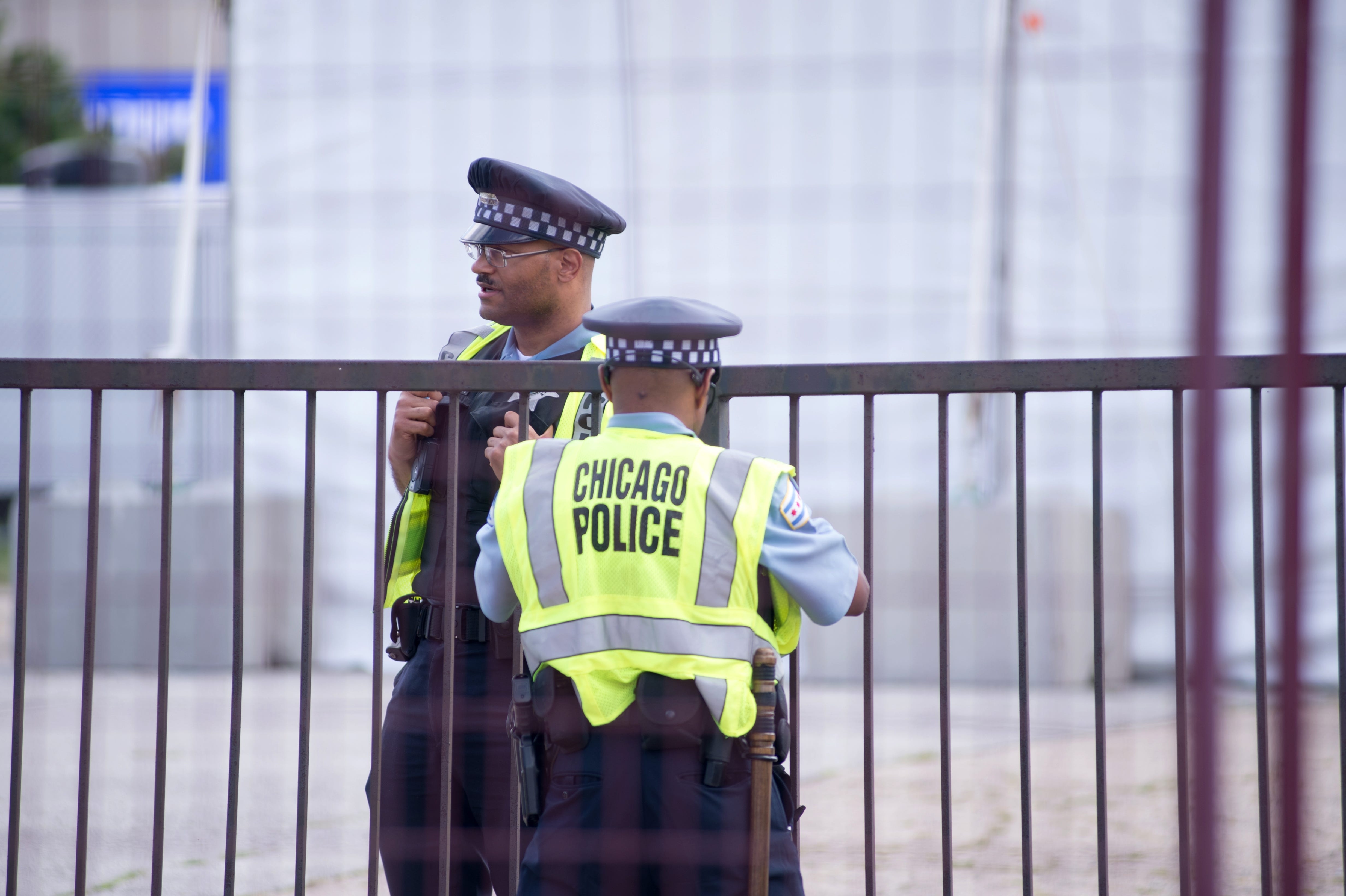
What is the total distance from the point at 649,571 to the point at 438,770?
0.92 meters

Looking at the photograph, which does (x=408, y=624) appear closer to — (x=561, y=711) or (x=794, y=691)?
(x=561, y=711)

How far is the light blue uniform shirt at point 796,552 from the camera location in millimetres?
2148

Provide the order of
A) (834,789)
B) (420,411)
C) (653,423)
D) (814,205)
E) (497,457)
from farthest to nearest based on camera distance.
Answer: (814,205)
(834,789)
(420,411)
(497,457)
(653,423)

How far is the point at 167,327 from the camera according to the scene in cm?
927

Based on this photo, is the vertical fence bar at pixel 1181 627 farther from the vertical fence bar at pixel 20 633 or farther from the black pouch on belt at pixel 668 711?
the black pouch on belt at pixel 668 711

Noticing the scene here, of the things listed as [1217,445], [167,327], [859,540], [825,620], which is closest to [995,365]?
[825,620]

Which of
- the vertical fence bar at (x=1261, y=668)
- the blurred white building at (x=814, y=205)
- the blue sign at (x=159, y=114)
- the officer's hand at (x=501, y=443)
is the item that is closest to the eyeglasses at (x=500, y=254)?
the officer's hand at (x=501, y=443)

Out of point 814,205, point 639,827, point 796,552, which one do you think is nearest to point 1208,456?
point 796,552

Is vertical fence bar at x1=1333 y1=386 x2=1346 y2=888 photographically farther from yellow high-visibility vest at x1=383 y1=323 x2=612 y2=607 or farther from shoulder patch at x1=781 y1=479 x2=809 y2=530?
yellow high-visibility vest at x1=383 y1=323 x2=612 y2=607

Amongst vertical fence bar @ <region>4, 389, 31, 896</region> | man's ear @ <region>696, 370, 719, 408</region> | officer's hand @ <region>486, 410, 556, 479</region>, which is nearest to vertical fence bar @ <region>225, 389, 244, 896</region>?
vertical fence bar @ <region>4, 389, 31, 896</region>

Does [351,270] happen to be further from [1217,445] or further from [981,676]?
[1217,445]

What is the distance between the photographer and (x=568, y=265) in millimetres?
2889

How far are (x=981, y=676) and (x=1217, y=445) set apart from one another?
6980 millimetres

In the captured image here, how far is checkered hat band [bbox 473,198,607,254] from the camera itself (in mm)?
2846
